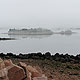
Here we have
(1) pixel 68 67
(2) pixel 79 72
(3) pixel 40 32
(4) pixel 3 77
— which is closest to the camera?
(4) pixel 3 77

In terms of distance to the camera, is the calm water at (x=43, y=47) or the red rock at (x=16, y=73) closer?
the red rock at (x=16, y=73)

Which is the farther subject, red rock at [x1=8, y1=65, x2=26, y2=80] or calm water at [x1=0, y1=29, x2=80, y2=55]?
calm water at [x1=0, y1=29, x2=80, y2=55]

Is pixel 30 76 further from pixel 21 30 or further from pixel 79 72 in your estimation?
pixel 21 30

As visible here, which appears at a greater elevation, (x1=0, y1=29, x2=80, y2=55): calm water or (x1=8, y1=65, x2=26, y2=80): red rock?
(x1=8, y1=65, x2=26, y2=80): red rock

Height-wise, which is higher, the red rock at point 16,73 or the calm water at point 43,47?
the red rock at point 16,73

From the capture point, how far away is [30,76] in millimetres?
5148

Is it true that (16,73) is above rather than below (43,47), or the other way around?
above

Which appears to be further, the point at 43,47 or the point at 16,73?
the point at 43,47

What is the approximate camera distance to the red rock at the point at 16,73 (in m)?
5.00

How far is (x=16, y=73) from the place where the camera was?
5020mm

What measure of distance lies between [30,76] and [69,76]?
7.72 ft

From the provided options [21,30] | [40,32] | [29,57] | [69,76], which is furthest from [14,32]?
[69,76]

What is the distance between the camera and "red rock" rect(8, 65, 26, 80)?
4996mm

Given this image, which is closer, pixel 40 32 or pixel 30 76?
pixel 30 76
